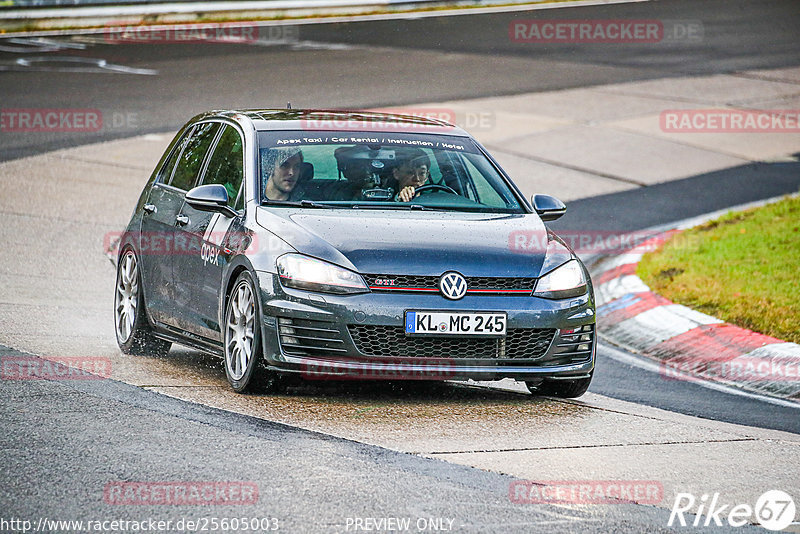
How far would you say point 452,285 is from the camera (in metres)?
7.34

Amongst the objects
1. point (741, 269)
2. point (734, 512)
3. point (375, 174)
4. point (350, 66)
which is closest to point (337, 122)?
point (375, 174)

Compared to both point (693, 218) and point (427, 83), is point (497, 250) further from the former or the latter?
point (427, 83)

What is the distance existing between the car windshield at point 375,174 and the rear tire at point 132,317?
1.56 m

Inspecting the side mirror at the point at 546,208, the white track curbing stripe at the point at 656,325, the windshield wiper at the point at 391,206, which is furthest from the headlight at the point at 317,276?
the white track curbing stripe at the point at 656,325

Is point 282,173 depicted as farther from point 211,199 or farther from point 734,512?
point 734,512

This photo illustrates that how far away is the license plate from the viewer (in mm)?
7289

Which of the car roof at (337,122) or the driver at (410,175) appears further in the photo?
the car roof at (337,122)

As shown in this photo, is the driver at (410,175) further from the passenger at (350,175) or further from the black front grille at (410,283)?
the black front grille at (410,283)

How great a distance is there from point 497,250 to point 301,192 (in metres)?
1.29

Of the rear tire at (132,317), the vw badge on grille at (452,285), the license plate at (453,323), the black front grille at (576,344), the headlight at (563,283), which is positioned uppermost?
the vw badge on grille at (452,285)

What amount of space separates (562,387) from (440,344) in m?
1.08

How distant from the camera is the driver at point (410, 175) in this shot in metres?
8.39

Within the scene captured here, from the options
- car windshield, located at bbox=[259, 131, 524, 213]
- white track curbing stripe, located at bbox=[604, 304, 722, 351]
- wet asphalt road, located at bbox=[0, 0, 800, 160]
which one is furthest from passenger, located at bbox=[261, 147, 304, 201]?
wet asphalt road, located at bbox=[0, 0, 800, 160]

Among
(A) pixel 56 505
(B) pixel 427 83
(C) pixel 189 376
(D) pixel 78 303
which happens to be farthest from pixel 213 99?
(A) pixel 56 505
